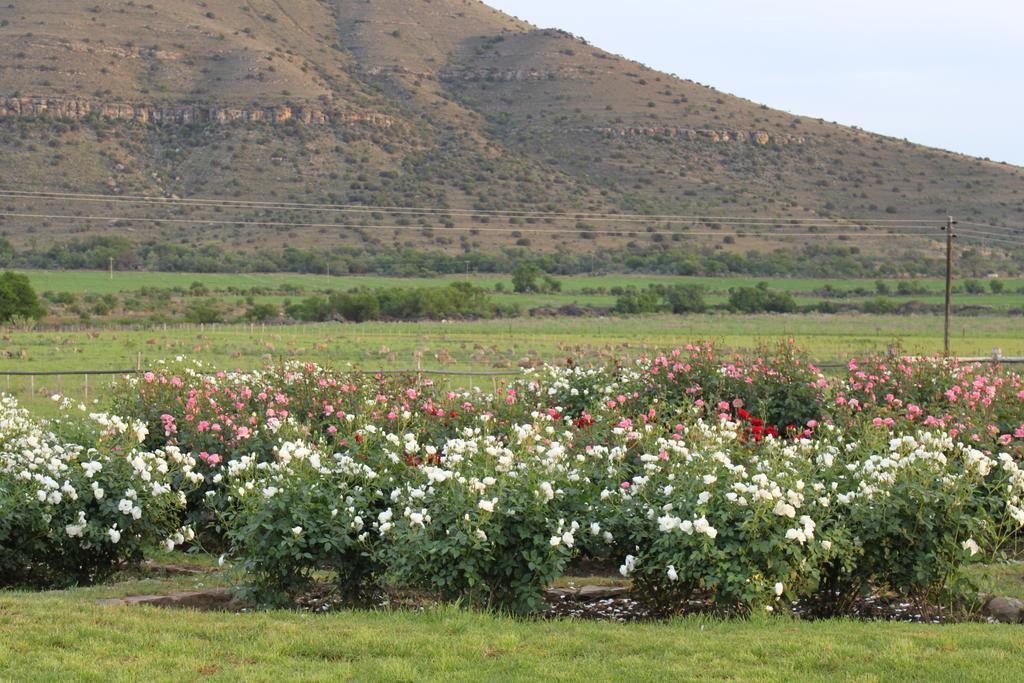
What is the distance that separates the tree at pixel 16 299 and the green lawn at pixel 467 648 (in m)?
46.2

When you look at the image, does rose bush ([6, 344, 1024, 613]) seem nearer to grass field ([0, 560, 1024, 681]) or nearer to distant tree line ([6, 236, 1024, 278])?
grass field ([0, 560, 1024, 681])

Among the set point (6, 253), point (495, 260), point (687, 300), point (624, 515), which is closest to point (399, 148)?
point (495, 260)

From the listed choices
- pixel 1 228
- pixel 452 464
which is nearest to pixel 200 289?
pixel 1 228

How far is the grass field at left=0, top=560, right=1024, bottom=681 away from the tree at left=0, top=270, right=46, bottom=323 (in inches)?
1821

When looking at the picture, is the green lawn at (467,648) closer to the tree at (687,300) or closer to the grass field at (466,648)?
the grass field at (466,648)

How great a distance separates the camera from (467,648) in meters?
7.49

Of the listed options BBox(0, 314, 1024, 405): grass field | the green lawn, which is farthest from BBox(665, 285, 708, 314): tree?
the green lawn

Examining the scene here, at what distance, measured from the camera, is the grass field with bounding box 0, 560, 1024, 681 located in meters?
7.02

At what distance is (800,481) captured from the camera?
8.38 metres

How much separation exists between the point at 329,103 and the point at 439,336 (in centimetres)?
5339

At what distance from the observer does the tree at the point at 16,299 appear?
51.2 m

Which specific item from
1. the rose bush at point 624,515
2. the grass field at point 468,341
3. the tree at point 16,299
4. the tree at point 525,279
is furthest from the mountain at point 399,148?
the rose bush at point 624,515

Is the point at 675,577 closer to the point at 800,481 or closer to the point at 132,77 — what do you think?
the point at 800,481

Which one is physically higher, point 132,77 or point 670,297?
point 132,77
